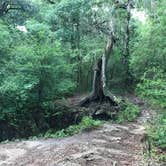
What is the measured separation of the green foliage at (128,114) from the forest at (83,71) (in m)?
0.04

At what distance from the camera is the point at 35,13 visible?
19.9 metres

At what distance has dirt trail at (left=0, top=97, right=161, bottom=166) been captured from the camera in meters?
7.51

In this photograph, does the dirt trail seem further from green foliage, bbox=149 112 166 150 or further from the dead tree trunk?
the dead tree trunk

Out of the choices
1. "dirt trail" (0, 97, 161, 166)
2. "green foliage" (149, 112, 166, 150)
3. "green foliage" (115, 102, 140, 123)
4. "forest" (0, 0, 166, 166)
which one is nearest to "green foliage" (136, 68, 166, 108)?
"forest" (0, 0, 166, 166)

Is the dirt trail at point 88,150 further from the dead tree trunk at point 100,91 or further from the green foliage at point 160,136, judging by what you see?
the dead tree trunk at point 100,91

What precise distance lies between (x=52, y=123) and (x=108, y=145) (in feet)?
20.4

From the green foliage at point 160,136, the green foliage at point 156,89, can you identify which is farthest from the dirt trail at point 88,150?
the green foliage at point 156,89

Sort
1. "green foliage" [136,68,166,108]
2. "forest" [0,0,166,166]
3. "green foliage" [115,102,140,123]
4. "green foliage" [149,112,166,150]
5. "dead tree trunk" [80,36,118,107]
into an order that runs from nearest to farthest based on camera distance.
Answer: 1. "green foliage" [136,68,166,108]
2. "green foliage" [149,112,166,150]
3. "forest" [0,0,166,166]
4. "green foliage" [115,102,140,123]
5. "dead tree trunk" [80,36,118,107]

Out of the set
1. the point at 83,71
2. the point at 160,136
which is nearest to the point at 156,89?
the point at 160,136

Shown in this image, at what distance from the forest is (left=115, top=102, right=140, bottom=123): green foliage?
0.14 ft

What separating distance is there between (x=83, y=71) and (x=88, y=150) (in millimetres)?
11250

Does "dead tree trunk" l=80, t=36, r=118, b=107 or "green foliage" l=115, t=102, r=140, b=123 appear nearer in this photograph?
"green foliage" l=115, t=102, r=140, b=123

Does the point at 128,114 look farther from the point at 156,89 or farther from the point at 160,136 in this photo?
the point at 156,89

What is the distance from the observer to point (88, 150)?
8.16 meters
